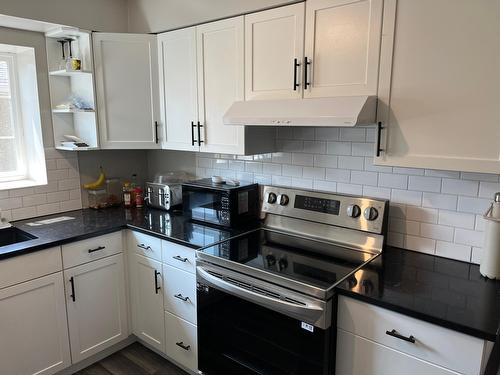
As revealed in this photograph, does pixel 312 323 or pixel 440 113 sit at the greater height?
pixel 440 113

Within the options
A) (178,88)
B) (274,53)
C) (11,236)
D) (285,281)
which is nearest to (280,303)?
(285,281)

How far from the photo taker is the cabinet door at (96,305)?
228cm

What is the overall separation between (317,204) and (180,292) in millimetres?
945

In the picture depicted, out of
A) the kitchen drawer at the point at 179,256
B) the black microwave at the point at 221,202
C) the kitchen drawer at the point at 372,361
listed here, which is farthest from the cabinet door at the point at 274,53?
the kitchen drawer at the point at 372,361

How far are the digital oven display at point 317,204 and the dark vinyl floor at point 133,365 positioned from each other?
128 cm

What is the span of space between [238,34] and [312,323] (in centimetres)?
156

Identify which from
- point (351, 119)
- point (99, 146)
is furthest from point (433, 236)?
point (99, 146)

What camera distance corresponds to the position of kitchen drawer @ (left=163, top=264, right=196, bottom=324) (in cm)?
218

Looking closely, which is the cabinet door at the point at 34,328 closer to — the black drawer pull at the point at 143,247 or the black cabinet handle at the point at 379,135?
the black drawer pull at the point at 143,247

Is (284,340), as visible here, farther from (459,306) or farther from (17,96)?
(17,96)

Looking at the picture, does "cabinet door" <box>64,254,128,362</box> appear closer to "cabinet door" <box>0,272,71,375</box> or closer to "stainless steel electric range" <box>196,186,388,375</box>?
"cabinet door" <box>0,272,71,375</box>

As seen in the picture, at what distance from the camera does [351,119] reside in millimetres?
1590

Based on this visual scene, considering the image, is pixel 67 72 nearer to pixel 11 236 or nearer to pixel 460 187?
pixel 11 236

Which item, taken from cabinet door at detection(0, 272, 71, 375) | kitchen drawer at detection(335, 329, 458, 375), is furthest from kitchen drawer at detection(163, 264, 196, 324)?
kitchen drawer at detection(335, 329, 458, 375)
